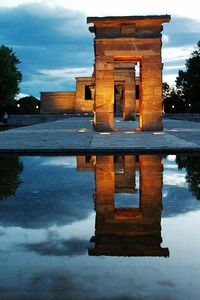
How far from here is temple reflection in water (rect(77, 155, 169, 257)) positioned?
4.10 m

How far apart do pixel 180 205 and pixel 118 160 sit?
213 inches

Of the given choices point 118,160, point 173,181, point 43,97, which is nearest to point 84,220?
point 173,181

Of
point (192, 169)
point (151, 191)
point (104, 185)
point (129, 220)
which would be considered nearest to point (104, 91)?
point (192, 169)

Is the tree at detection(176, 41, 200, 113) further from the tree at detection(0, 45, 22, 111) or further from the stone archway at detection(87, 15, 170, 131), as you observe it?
the stone archway at detection(87, 15, 170, 131)

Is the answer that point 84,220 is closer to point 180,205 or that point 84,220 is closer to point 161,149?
point 180,205

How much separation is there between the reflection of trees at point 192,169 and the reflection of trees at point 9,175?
2.96m

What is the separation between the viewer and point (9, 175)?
8.95 metres

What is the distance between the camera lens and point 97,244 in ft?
13.7

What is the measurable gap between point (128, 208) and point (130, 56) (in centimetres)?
1894

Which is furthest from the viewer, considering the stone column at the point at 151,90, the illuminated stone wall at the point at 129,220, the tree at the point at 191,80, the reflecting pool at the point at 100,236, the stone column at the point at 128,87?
the tree at the point at 191,80

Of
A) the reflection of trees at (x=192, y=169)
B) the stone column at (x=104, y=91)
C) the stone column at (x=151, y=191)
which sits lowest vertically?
the reflection of trees at (x=192, y=169)

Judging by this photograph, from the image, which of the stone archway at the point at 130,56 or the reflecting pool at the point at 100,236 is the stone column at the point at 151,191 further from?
the stone archway at the point at 130,56

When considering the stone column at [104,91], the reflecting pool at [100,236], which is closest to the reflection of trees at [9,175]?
the reflecting pool at [100,236]

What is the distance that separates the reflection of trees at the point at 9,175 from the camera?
7102mm
